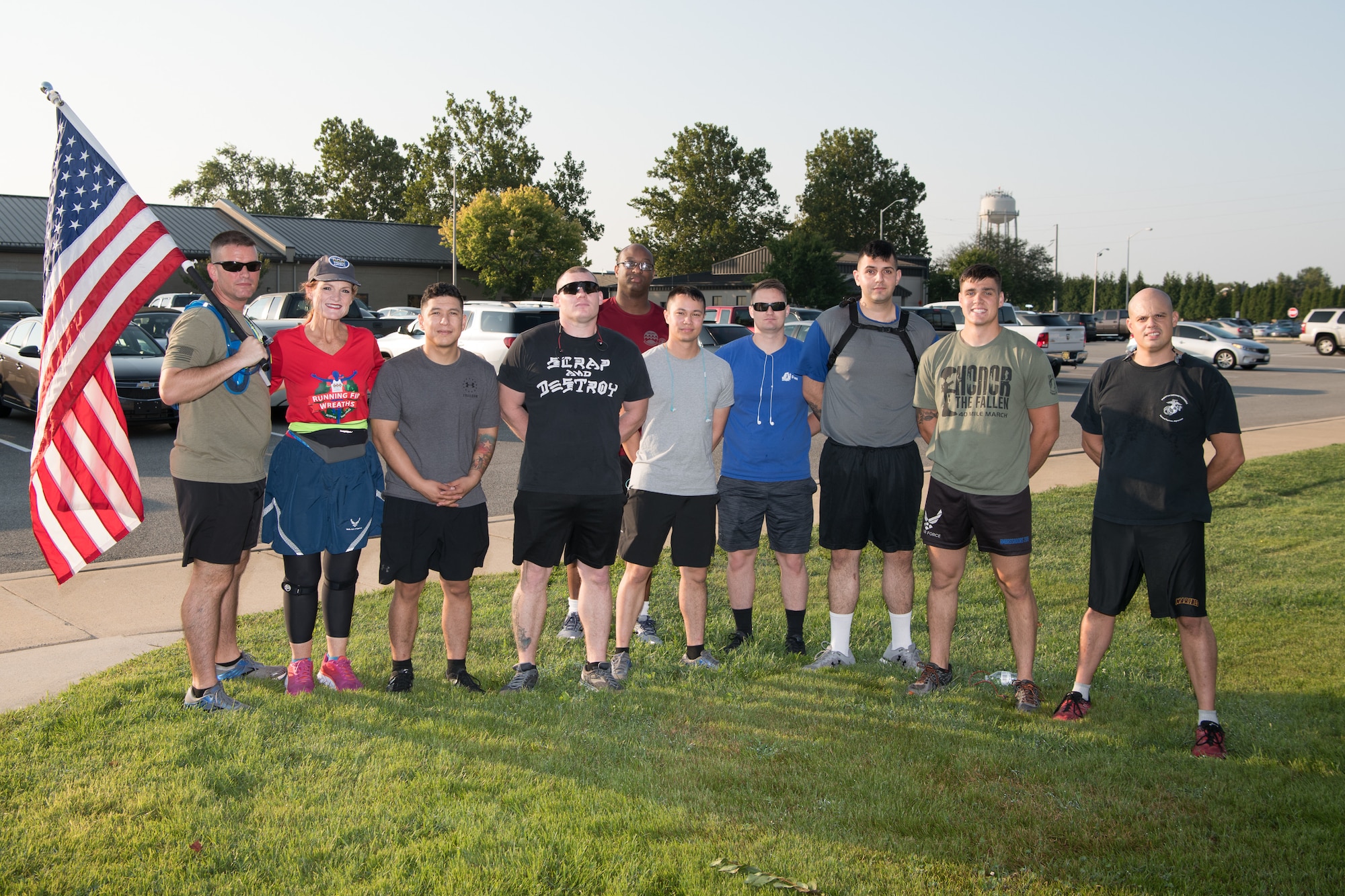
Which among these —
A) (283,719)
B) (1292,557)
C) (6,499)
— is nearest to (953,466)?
(283,719)

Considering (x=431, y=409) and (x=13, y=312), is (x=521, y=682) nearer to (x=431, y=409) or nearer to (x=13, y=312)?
(x=431, y=409)

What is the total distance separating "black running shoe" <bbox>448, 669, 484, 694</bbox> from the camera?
15.9 ft

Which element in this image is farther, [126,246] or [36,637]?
[36,637]

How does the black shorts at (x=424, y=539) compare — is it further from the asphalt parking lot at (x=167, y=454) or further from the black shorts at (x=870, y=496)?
the asphalt parking lot at (x=167, y=454)

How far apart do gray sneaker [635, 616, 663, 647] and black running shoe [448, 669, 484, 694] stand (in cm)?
109

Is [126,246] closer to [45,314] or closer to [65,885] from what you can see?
[45,314]

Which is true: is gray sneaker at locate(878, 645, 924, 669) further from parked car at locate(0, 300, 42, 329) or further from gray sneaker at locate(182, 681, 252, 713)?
parked car at locate(0, 300, 42, 329)

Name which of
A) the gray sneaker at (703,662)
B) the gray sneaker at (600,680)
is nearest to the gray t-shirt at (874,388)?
the gray sneaker at (703,662)

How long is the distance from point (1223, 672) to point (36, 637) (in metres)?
6.46

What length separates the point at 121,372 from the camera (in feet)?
43.0

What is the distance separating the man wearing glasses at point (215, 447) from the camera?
428cm

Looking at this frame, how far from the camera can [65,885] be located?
3061mm

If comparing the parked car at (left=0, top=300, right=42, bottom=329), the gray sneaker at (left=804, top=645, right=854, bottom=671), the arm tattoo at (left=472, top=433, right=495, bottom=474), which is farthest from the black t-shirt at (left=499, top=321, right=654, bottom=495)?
the parked car at (left=0, top=300, right=42, bottom=329)

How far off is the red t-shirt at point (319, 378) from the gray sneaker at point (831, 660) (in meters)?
2.64
